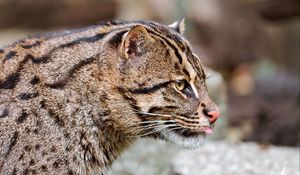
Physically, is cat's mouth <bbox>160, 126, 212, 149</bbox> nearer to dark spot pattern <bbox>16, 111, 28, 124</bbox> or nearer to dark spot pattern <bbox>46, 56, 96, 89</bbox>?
dark spot pattern <bbox>46, 56, 96, 89</bbox>

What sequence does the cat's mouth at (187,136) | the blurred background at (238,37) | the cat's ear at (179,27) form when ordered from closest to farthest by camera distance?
the cat's mouth at (187,136), the cat's ear at (179,27), the blurred background at (238,37)

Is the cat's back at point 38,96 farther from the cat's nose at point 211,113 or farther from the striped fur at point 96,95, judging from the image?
the cat's nose at point 211,113

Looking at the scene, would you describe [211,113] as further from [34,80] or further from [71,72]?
[34,80]

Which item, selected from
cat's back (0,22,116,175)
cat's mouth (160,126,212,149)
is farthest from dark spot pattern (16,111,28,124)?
cat's mouth (160,126,212,149)

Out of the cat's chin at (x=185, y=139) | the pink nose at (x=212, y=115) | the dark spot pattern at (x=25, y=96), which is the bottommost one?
the cat's chin at (x=185, y=139)

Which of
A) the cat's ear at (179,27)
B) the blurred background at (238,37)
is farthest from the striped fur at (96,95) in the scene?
the blurred background at (238,37)

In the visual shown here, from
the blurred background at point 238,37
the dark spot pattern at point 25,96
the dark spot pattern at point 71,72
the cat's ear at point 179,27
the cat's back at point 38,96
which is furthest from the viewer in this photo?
the blurred background at point 238,37

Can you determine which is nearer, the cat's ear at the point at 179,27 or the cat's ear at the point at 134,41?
the cat's ear at the point at 134,41

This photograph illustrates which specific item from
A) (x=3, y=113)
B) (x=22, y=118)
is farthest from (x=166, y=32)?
(x=3, y=113)
